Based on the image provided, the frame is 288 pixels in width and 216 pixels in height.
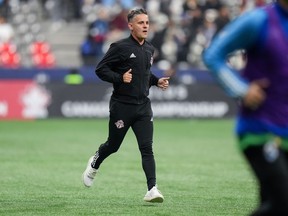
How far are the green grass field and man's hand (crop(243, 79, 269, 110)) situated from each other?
3828 millimetres

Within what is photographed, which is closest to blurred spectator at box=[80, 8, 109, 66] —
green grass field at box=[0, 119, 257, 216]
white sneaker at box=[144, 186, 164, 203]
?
green grass field at box=[0, 119, 257, 216]

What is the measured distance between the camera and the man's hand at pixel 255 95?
248 inches

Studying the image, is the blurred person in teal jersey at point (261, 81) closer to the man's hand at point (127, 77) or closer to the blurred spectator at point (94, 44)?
the man's hand at point (127, 77)

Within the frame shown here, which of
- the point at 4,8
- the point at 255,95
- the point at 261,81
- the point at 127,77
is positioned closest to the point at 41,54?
the point at 4,8

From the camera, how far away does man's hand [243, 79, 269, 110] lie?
6.29 metres

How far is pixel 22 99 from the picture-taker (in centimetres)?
2564

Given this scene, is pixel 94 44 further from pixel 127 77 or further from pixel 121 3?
pixel 127 77

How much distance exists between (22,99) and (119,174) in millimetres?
11536

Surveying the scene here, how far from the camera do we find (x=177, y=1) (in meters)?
31.5

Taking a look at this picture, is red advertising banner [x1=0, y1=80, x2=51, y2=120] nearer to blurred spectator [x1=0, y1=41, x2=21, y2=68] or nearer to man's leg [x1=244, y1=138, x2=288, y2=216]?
blurred spectator [x1=0, y1=41, x2=21, y2=68]

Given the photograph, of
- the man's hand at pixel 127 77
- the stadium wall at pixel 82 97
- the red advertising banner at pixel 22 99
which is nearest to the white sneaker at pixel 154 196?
the man's hand at pixel 127 77

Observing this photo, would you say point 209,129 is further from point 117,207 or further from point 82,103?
point 117,207

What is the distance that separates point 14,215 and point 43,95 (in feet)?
52.6

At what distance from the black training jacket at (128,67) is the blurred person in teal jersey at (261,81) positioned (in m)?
4.49
